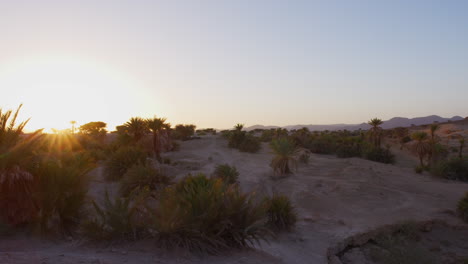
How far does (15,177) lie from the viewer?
8.34 metres

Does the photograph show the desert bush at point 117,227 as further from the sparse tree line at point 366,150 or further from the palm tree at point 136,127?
the palm tree at point 136,127

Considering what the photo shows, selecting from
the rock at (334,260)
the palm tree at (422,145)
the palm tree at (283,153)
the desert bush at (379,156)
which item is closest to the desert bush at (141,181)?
the rock at (334,260)

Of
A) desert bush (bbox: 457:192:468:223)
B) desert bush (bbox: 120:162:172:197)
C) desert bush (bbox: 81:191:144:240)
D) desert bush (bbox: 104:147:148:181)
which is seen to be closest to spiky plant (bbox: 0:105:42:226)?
desert bush (bbox: 81:191:144:240)

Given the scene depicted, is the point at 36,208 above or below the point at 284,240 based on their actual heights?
above

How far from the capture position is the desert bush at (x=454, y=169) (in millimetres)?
24984

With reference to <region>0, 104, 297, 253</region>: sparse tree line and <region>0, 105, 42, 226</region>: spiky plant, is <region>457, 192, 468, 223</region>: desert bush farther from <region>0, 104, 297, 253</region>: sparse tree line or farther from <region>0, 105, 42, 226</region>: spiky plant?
<region>0, 105, 42, 226</region>: spiky plant

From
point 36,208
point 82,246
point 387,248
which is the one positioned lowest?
point 387,248

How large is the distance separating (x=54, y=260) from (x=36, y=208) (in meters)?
3.62

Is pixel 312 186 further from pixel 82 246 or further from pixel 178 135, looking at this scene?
pixel 178 135

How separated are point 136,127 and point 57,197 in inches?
760

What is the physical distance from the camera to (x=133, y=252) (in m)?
6.95

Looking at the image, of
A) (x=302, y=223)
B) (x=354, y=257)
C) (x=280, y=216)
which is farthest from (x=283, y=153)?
(x=354, y=257)

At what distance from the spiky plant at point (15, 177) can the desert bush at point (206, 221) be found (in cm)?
385

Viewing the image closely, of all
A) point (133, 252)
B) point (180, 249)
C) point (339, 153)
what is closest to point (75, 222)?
point (133, 252)
